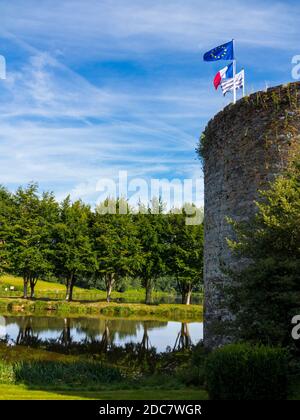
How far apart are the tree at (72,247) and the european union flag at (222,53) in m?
35.0

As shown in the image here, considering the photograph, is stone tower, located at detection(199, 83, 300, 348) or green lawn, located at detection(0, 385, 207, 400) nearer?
green lawn, located at detection(0, 385, 207, 400)

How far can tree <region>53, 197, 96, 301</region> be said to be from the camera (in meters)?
50.6

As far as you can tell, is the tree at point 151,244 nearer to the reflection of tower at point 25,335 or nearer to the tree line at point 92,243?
the tree line at point 92,243

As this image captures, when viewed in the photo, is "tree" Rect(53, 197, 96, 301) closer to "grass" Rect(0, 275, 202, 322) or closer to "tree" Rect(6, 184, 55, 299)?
"tree" Rect(6, 184, 55, 299)

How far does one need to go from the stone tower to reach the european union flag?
2.70m

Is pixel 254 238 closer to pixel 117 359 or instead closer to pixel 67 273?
pixel 117 359

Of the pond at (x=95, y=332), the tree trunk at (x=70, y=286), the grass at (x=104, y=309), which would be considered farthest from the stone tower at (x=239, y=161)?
the tree trunk at (x=70, y=286)

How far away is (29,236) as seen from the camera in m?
51.1

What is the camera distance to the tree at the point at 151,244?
5222 centimetres

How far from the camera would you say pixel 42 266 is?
48.8 metres

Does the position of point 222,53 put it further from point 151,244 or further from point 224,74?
point 151,244

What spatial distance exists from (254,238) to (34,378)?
8.70 metres

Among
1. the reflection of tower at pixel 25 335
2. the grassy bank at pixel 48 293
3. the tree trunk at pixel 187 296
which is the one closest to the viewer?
the reflection of tower at pixel 25 335

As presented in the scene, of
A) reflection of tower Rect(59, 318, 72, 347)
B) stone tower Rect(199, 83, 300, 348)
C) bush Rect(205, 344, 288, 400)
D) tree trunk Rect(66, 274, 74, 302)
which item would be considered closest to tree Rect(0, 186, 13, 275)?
tree trunk Rect(66, 274, 74, 302)
